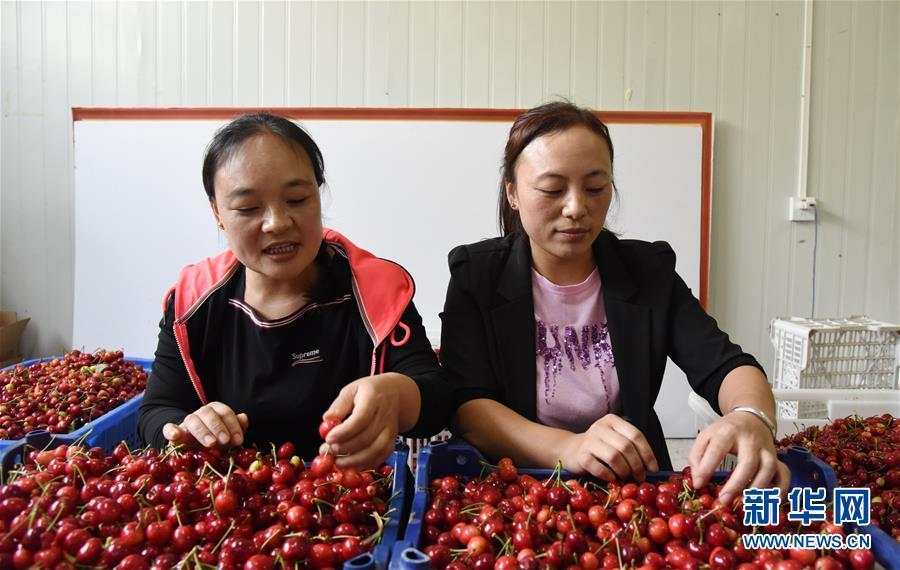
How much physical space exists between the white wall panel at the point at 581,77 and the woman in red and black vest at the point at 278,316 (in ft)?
6.01

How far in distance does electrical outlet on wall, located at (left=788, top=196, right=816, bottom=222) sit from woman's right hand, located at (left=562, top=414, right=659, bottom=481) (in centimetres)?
246

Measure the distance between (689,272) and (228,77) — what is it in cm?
249

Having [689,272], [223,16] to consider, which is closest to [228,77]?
[223,16]

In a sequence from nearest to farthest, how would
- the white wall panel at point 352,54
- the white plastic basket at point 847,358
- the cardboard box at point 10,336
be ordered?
the white plastic basket at point 847,358 → the cardboard box at point 10,336 → the white wall panel at point 352,54

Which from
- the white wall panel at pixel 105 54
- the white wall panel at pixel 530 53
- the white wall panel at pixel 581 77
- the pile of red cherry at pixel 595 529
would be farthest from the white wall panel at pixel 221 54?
the pile of red cherry at pixel 595 529

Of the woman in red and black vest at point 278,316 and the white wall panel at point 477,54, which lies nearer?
the woman in red and black vest at point 278,316

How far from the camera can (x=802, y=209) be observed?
2.71m

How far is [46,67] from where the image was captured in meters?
2.74

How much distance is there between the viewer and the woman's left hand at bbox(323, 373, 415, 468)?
0.76 m

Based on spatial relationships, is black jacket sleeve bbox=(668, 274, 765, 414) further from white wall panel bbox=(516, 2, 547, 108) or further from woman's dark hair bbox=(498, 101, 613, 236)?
white wall panel bbox=(516, 2, 547, 108)

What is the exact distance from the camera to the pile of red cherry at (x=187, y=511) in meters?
0.62

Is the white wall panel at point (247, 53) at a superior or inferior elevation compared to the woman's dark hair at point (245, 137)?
superior

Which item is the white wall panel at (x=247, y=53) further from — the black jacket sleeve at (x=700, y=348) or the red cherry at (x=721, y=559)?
the red cherry at (x=721, y=559)

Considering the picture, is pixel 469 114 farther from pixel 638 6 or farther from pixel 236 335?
pixel 236 335
